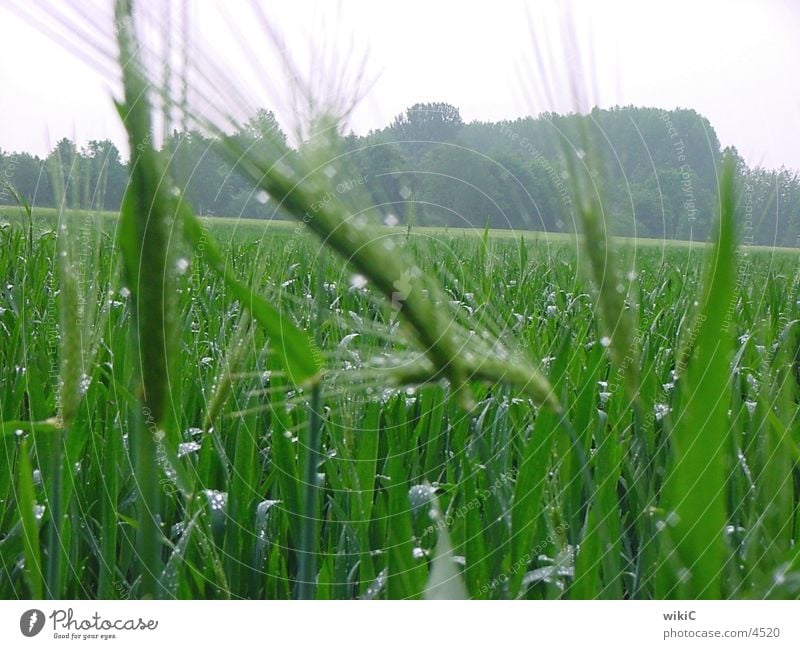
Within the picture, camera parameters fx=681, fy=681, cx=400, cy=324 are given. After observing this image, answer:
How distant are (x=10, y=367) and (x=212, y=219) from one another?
0.31 m

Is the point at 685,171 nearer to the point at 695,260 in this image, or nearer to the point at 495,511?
the point at 695,260

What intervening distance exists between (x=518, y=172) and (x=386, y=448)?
286mm

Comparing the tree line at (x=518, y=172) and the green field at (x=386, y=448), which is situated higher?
the tree line at (x=518, y=172)

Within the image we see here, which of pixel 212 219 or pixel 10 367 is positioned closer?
pixel 212 219

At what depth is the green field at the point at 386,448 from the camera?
1.40ft

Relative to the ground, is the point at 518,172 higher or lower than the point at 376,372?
higher

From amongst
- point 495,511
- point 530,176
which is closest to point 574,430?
point 495,511

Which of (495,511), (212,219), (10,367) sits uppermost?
(212,219)

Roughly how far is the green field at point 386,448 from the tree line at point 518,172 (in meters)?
0.02

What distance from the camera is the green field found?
0.43 metres

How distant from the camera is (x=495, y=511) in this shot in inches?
20.4

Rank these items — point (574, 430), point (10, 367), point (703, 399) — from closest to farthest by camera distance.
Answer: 1. point (703, 399)
2. point (574, 430)
3. point (10, 367)

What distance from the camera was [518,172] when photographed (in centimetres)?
54

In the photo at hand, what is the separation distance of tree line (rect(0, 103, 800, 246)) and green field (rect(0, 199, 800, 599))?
2 cm
